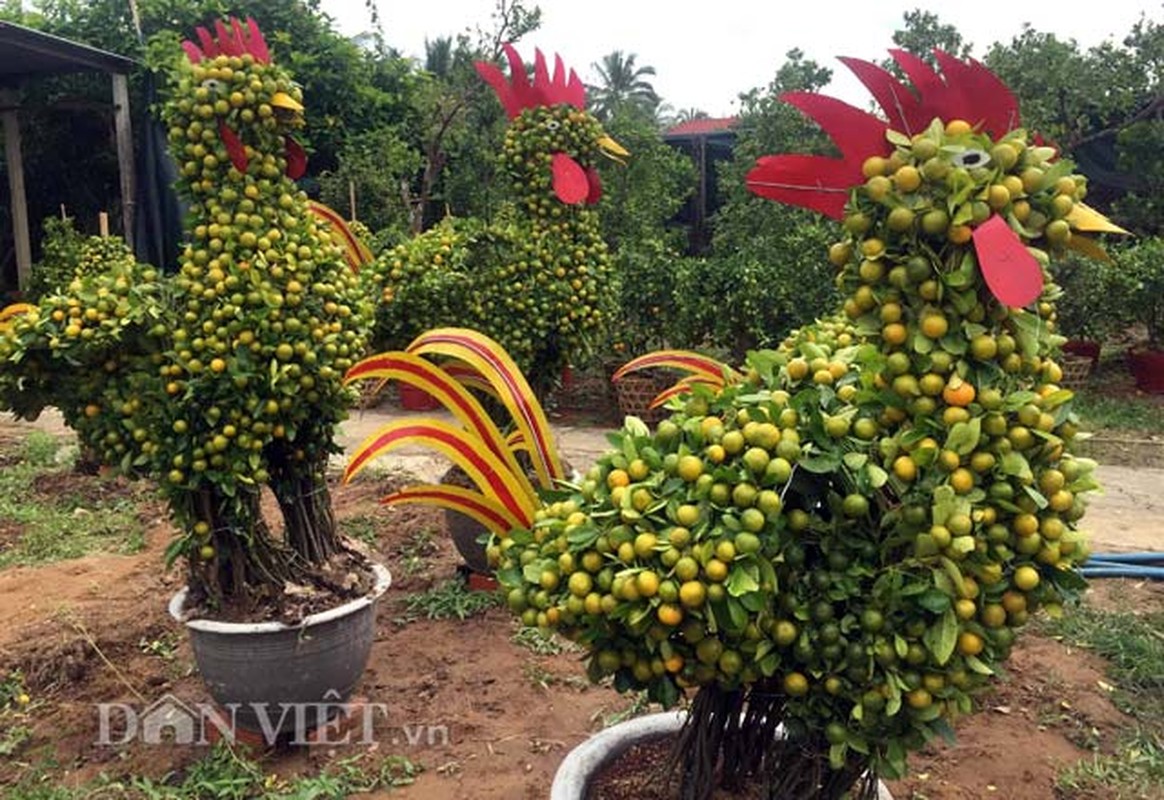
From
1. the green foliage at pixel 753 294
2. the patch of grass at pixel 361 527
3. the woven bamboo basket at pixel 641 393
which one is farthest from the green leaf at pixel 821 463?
the green foliage at pixel 753 294

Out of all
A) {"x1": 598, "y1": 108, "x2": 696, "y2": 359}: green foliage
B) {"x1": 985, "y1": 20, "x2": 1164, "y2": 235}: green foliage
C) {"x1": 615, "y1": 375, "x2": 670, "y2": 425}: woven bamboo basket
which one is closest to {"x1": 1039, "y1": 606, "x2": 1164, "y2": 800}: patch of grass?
{"x1": 615, "y1": 375, "x2": 670, "y2": 425}: woven bamboo basket

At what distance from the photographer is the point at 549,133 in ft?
14.5

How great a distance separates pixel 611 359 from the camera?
8.91m

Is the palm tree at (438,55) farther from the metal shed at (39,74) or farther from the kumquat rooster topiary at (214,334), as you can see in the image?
the kumquat rooster topiary at (214,334)

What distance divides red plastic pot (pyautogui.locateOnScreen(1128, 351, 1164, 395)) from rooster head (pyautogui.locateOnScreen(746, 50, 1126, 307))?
8.66m

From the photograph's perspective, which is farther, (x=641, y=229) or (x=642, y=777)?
(x=641, y=229)

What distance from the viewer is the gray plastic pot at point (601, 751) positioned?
2059 millimetres

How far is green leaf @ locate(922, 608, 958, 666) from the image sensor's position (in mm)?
Result: 1546

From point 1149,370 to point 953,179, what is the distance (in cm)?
909

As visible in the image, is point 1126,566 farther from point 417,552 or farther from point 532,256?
point 417,552

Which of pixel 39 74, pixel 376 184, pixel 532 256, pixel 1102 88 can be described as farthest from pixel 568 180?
pixel 39 74

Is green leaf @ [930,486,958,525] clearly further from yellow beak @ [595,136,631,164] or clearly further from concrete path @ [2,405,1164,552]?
yellow beak @ [595,136,631,164]

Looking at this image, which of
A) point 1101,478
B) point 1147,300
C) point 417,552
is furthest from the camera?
point 1147,300

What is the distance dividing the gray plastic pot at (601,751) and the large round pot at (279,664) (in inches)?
48.4
